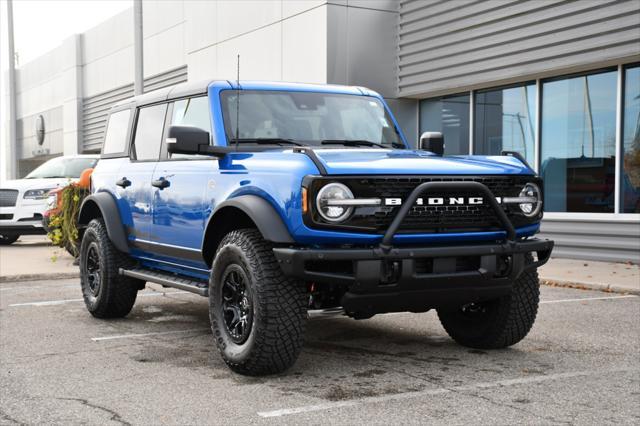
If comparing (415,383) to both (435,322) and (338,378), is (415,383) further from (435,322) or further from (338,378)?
(435,322)

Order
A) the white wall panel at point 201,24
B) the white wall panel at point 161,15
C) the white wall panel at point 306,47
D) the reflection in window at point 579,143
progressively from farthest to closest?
the white wall panel at point 161,15, the white wall panel at point 201,24, the white wall panel at point 306,47, the reflection in window at point 579,143

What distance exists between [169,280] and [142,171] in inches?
43.2

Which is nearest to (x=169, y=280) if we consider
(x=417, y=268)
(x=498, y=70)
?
(x=417, y=268)

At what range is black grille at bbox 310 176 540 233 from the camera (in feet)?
16.5

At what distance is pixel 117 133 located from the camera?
7.97 metres

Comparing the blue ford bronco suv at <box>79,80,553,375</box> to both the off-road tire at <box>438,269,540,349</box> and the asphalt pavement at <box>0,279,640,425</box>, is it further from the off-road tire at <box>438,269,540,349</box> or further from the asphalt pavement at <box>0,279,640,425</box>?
the asphalt pavement at <box>0,279,640,425</box>

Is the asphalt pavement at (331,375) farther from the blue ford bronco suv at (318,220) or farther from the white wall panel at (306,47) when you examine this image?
the white wall panel at (306,47)

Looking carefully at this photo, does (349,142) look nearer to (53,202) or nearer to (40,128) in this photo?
(53,202)

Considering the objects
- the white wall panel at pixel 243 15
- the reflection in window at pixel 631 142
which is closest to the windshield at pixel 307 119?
the reflection in window at pixel 631 142

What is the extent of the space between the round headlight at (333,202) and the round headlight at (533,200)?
138cm

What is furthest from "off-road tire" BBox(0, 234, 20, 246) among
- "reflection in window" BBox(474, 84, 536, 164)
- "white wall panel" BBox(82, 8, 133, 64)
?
"white wall panel" BBox(82, 8, 133, 64)

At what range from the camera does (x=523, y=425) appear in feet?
13.8

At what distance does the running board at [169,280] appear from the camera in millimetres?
6027

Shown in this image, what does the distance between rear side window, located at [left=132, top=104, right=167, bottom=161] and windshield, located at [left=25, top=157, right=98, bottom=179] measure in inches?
373
